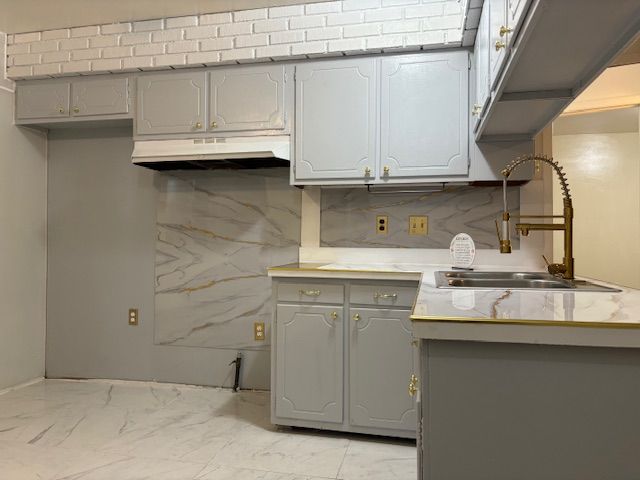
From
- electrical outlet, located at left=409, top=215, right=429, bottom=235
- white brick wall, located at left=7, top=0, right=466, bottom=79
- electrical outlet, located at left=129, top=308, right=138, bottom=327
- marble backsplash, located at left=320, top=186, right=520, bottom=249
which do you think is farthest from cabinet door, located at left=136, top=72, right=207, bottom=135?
electrical outlet, located at left=409, top=215, right=429, bottom=235

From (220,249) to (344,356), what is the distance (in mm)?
1282

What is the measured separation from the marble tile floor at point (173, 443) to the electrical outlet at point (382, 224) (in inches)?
46.8

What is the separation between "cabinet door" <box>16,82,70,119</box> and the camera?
3.14 meters

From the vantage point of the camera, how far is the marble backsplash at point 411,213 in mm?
2785

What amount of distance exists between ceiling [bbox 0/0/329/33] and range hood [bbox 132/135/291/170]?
2.56 ft

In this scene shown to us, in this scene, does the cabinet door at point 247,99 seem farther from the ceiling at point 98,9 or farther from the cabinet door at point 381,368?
the cabinet door at point 381,368

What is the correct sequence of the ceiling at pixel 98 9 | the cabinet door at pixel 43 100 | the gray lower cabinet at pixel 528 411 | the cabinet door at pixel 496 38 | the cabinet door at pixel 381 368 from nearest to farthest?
1. the gray lower cabinet at pixel 528 411
2. the cabinet door at pixel 496 38
3. the cabinet door at pixel 381 368
4. the ceiling at pixel 98 9
5. the cabinet door at pixel 43 100

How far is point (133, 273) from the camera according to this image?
11.1ft

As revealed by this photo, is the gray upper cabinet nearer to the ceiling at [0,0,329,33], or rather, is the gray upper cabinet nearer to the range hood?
the range hood

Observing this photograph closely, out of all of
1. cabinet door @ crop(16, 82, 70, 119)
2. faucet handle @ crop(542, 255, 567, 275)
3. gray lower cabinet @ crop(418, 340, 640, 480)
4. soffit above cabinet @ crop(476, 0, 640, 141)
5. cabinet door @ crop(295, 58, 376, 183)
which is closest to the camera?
gray lower cabinet @ crop(418, 340, 640, 480)

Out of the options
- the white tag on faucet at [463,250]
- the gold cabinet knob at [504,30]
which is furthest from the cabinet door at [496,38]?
the white tag on faucet at [463,250]

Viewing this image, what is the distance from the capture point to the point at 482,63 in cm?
208

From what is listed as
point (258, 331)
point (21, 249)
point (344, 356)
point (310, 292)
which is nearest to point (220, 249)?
point (258, 331)

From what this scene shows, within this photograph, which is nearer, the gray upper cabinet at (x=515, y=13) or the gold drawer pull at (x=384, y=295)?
the gray upper cabinet at (x=515, y=13)
